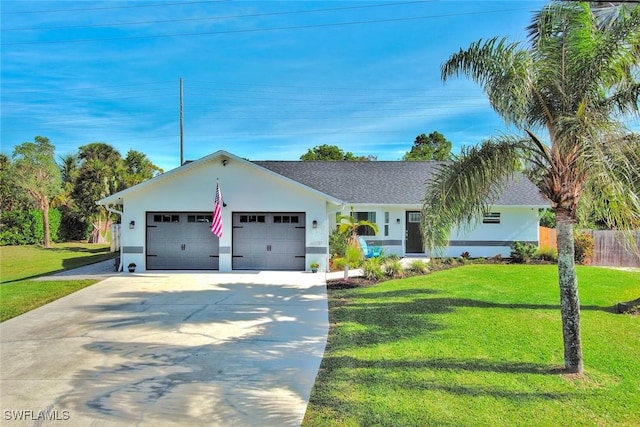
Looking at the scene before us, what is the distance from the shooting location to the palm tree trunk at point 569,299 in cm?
550

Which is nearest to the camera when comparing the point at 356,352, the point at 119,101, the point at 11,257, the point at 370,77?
the point at 356,352

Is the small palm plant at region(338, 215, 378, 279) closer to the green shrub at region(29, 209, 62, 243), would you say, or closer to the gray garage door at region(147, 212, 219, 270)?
the gray garage door at region(147, 212, 219, 270)

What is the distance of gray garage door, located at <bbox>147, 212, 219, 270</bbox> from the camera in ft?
49.8

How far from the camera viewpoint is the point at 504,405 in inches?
177

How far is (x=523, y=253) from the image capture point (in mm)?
17156

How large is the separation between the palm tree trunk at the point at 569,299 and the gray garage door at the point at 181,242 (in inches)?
481

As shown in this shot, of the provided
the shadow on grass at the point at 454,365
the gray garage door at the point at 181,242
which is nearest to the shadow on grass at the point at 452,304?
the shadow on grass at the point at 454,365

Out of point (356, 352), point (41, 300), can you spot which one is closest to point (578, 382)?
point (356, 352)

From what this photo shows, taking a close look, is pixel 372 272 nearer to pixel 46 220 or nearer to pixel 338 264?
pixel 338 264

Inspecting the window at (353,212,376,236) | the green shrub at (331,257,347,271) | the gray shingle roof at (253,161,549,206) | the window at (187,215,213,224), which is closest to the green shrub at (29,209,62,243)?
the gray shingle roof at (253,161,549,206)

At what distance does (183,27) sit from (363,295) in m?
10.7

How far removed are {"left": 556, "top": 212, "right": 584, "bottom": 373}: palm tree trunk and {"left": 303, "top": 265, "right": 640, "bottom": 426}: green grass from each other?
252 millimetres

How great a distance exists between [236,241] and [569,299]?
1180cm

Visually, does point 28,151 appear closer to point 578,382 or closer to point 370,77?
point 370,77
